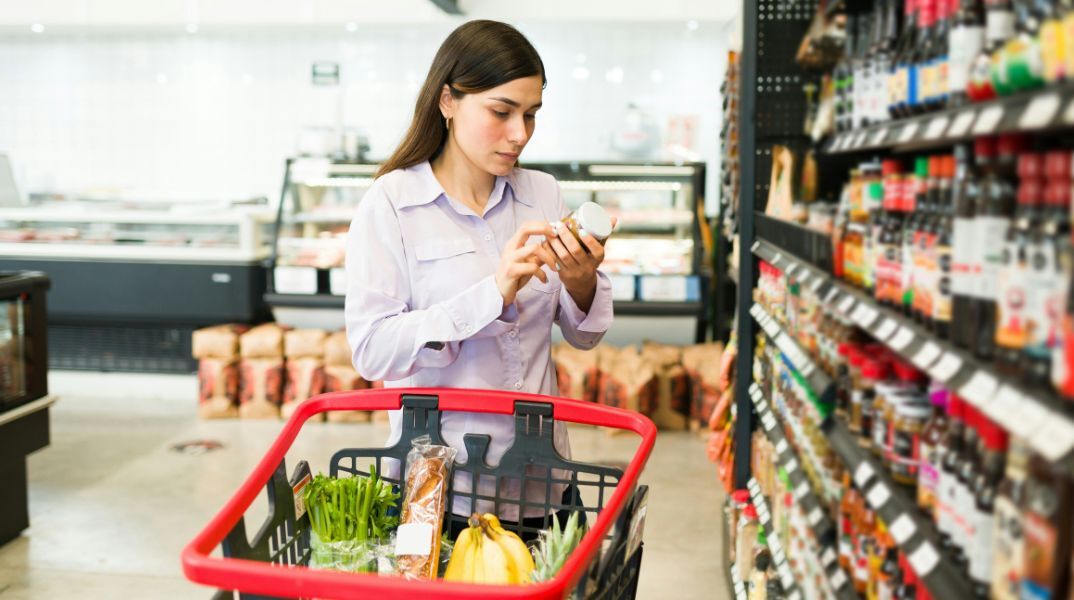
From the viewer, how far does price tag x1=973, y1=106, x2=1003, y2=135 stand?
1219 mm

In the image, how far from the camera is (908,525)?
1.57m

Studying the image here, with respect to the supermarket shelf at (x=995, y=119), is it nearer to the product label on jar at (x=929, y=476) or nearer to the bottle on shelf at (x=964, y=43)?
the bottle on shelf at (x=964, y=43)

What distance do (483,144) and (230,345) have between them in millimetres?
4638

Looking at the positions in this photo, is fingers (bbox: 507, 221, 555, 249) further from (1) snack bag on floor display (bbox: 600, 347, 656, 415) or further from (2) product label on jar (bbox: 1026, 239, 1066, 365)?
(1) snack bag on floor display (bbox: 600, 347, 656, 415)

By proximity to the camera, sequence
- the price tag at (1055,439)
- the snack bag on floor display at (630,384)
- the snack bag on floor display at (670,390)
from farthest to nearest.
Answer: the snack bag on floor display at (670,390), the snack bag on floor display at (630,384), the price tag at (1055,439)

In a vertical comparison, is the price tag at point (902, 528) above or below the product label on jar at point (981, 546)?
below

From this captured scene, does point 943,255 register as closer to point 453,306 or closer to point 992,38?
point 992,38

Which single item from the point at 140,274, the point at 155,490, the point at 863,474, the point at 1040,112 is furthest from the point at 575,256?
the point at 140,274

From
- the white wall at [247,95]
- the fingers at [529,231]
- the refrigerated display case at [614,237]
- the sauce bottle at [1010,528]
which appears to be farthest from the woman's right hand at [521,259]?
the white wall at [247,95]

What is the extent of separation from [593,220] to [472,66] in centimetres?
43

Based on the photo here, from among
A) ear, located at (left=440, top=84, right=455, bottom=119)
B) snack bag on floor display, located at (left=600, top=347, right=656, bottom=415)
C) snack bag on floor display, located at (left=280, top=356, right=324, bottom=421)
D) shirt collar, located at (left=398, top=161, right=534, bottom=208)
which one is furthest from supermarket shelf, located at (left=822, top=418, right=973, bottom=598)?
snack bag on floor display, located at (left=280, top=356, right=324, bottom=421)

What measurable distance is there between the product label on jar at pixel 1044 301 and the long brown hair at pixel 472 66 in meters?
1.06

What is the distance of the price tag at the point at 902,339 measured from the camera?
1.58m

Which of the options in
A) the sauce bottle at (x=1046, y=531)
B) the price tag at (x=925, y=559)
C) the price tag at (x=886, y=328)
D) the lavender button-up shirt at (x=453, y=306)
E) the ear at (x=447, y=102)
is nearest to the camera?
the sauce bottle at (x=1046, y=531)
